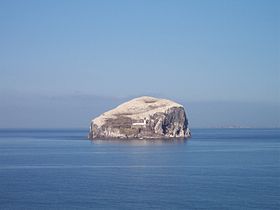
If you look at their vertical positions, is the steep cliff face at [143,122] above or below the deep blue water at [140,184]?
above

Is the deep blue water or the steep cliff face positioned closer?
the deep blue water

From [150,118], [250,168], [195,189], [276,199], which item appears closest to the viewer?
[276,199]

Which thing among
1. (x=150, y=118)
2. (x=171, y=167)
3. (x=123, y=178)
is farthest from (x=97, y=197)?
(x=150, y=118)

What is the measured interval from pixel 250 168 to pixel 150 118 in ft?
327

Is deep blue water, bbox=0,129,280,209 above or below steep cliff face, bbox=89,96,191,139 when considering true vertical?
below

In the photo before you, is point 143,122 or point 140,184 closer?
point 140,184

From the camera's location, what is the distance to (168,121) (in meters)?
185

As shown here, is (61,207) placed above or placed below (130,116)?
below

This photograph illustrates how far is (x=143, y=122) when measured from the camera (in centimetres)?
18100

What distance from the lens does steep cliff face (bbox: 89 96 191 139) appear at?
596ft

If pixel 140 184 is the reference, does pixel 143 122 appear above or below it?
above

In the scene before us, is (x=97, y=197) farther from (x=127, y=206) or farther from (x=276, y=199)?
(x=276, y=199)

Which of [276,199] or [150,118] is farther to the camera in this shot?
[150,118]

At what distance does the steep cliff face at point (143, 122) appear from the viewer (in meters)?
182
